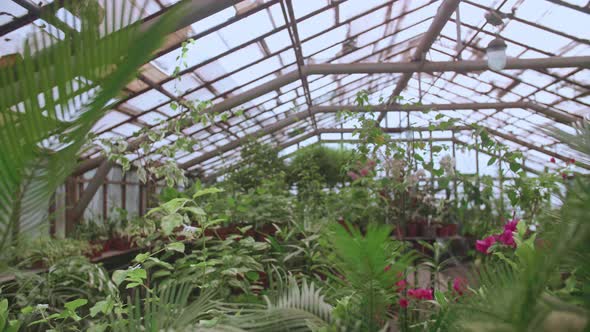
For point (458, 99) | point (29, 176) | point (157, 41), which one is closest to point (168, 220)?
point (29, 176)

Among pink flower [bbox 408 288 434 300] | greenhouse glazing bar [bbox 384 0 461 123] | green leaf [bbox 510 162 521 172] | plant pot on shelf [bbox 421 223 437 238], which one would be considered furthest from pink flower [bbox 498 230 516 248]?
plant pot on shelf [bbox 421 223 437 238]

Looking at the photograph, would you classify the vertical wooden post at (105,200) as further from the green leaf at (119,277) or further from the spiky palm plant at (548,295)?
the spiky palm plant at (548,295)

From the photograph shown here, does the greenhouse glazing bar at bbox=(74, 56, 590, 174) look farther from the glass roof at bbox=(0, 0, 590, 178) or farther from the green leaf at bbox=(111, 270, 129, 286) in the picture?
the green leaf at bbox=(111, 270, 129, 286)

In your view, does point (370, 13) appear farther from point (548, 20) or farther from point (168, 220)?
point (168, 220)

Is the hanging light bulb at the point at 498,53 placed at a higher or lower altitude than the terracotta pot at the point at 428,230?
higher

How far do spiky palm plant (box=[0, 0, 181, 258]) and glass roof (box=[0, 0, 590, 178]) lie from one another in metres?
2.42

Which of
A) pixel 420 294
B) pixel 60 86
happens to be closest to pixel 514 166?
pixel 420 294

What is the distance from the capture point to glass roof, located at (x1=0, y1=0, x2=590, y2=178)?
164 inches

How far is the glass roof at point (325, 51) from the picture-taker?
4156 mm

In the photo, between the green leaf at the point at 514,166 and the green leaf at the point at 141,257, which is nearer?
the green leaf at the point at 141,257

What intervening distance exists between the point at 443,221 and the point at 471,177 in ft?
6.96

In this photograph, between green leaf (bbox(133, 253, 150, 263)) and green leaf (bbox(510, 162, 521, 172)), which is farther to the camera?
green leaf (bbox(510, 162, 521, 172))

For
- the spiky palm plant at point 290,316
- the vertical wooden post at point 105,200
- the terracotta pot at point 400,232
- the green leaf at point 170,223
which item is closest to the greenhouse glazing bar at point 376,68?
the vertical wooden post at point 105,200

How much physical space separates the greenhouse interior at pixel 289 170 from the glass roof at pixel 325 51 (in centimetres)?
3
